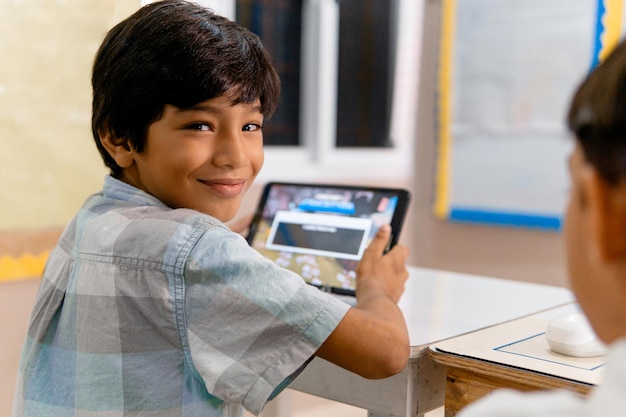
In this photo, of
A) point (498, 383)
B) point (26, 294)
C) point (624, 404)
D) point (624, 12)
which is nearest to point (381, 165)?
point (624, 12)

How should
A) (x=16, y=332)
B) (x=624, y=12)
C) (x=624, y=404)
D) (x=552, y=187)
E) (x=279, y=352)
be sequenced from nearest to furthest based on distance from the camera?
1. (x=624, y=404)
2. (x=279, y=352)
3. (x=16, y=332)
4. (x=624, y=12)
5. (x=552, y=187)

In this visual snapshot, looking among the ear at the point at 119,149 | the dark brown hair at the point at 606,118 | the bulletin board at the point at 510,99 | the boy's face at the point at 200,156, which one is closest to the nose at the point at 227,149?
the boy's face at the point at 200,156

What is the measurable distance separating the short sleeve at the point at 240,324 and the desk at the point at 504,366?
301mm

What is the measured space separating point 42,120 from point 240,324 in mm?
1053

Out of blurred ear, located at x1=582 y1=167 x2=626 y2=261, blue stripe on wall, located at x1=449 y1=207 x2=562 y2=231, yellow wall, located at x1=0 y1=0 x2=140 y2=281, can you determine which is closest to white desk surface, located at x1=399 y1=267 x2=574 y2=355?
blurred ear, located at x1=582 y1=167 x2=626 y2=261

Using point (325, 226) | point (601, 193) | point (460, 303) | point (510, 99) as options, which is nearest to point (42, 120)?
point (325, 226)

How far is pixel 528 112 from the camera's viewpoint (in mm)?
2492

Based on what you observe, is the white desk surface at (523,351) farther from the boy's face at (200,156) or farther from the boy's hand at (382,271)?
the boy's face at (200,156)

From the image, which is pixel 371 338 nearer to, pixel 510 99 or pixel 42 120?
pixel 42 120

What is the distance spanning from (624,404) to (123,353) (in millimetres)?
548

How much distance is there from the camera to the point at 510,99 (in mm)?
2543

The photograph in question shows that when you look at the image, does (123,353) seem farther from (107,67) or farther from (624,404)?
(624,404)

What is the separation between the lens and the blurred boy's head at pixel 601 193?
1.62ft

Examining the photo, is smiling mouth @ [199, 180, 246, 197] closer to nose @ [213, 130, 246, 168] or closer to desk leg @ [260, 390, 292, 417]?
nose @ [213, 130, 246, 168]
